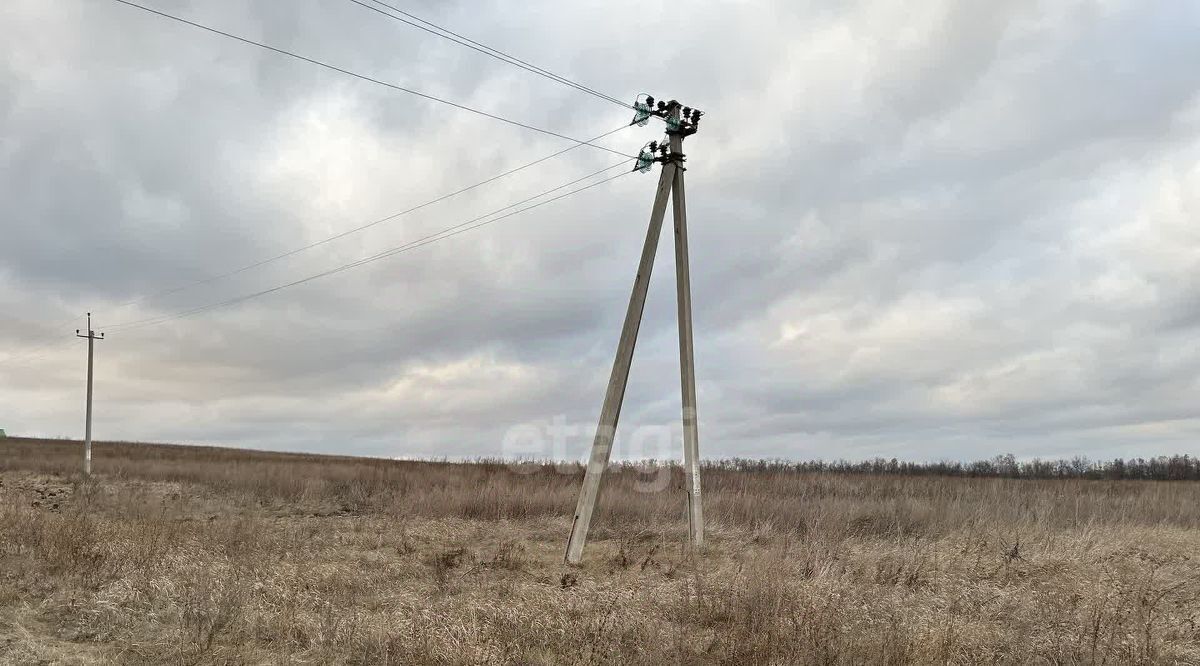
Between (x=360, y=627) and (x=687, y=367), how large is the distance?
253 inches

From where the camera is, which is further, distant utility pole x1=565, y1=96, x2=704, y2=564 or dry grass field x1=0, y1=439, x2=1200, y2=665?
distant utility pole x1=565, y1=96, x2=704, y2=564

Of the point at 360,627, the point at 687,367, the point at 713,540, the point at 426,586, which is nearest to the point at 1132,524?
the point at 713,540

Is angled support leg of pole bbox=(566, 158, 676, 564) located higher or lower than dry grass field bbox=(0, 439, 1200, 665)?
higher

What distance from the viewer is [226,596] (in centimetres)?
745

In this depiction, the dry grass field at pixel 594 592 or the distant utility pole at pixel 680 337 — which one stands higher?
the distant utility pole at pixel 680 337

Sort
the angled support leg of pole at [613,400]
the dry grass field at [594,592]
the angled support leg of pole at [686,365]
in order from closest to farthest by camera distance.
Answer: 1. the dry grass field at [594,592]
2. the angled support leg of pole at [613,400]
3. the angled support leg of pole at [686,365]

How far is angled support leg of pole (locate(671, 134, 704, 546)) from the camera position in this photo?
11.4 metres

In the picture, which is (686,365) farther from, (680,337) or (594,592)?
(594,592)

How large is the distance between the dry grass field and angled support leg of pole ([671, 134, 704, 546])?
72 cm

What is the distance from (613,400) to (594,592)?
3.05 metres

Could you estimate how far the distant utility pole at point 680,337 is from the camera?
1065 centimetres

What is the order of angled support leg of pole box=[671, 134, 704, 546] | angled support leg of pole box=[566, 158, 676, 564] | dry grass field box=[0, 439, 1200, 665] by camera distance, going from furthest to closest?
angled support leg of pole box=[671, 134, 704, 546] < angled support leg of pole box=[566, 158, 676, 564] < dry grass field box=[0, 439, 1200, 665]

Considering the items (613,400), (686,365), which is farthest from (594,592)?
(686,365)

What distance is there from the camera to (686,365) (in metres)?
11.6
